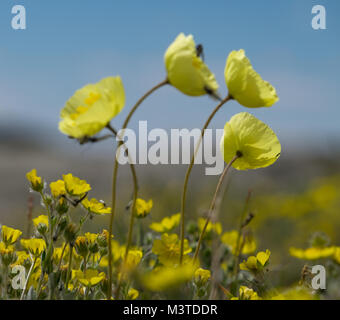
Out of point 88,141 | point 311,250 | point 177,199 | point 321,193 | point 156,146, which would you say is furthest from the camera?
point 321,193

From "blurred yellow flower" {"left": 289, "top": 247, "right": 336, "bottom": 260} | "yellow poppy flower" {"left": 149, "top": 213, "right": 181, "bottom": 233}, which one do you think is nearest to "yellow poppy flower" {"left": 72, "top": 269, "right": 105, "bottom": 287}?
"yellow poppy flower" {"left": 149, "top": 213, "right": 181, "bottom": 233}

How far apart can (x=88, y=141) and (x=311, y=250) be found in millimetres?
1174

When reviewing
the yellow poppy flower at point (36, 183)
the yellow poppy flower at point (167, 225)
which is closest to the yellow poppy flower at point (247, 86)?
the yellow poppy flower at point (36, 183)

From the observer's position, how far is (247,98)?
832mm

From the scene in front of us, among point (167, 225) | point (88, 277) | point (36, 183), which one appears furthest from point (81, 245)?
point (167, 225)

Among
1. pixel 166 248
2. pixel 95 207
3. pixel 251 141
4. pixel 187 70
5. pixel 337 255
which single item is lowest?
pixel 337 255

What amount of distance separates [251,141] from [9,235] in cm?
67

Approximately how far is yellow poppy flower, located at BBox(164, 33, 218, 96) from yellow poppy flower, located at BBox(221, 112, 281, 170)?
21 centimetres

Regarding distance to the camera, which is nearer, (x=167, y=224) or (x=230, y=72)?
(x=230, y=72)

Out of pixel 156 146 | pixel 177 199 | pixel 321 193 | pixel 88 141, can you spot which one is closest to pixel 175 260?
pixel 156 146

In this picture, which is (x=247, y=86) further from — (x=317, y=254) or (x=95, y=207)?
(x=317, y=254)

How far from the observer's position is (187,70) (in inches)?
30.1

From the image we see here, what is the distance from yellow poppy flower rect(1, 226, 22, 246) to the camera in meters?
1.15
